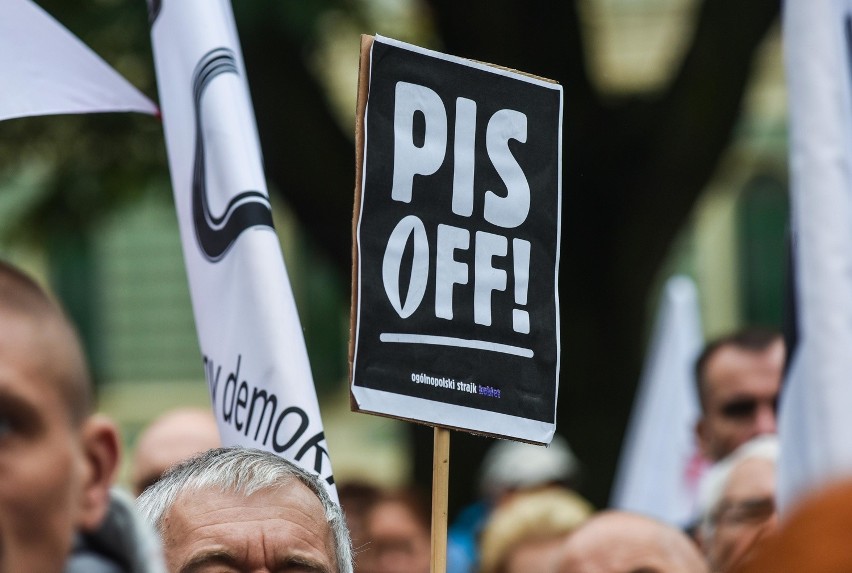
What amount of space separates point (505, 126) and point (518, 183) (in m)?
0.11

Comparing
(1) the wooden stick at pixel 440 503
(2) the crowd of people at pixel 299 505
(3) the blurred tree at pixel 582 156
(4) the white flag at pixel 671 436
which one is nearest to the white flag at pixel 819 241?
(2) the crowd of people at pixel 299 505

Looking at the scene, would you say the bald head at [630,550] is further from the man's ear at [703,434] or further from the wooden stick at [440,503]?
the man's ear at [703,434]

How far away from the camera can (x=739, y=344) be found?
5246 mm

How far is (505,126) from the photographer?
9.95 ft

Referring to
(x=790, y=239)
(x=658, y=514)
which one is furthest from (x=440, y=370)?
(x=658, y=514)

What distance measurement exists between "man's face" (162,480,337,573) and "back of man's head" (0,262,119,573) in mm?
1307

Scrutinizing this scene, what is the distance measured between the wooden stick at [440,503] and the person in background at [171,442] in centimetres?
176

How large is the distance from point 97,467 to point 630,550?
7.80 ft

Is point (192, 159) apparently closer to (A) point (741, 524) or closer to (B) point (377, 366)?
(B) point (377, 366)

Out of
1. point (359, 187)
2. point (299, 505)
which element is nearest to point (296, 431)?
point (299, 505)

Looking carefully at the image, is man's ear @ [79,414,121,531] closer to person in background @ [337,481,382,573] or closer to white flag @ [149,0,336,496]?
white flag @ [149,0,336,496]

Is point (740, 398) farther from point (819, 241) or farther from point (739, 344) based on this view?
point (819, 241)

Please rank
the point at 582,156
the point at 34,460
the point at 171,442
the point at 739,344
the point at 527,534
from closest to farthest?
the point at 34,460 < the point at 171,442 < the point at 527,534 < the point at 739,344 < the point at 582,156

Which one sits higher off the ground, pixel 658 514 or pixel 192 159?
pixel 192 159
